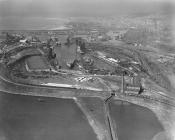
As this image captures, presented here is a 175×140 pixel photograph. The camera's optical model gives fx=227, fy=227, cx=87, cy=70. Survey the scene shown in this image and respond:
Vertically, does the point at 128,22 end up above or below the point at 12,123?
above

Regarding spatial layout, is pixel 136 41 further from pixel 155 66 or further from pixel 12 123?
pixel 12 123

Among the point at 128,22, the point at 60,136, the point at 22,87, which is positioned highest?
the point at 128,22

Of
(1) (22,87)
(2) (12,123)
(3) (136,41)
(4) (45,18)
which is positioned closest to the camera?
(2) (12,123)

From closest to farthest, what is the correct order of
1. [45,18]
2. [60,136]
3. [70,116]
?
[60,136] → [70,116] → [45,18]

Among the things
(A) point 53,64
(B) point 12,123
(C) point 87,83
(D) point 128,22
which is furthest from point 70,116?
(D) point 128,22

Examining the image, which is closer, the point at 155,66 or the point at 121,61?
the point at 155,66

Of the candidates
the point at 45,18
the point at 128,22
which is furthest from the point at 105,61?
the point at 45,18
